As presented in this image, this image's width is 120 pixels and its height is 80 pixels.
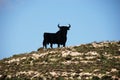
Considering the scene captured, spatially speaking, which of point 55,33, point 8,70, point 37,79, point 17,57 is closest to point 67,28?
point 55,33

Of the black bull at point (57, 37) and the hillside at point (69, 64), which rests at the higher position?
the black bull at point (57, 37)

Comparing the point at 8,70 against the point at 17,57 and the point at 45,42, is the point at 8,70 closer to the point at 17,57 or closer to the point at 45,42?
the point at 17,57

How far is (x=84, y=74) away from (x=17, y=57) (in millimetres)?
12552

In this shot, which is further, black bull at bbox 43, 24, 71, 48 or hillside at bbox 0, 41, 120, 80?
black bull at bbox 43, 24, 71, 48

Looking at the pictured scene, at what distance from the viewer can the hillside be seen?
3716 cm

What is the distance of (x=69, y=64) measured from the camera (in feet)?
133

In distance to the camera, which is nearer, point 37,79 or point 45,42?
point 37,79

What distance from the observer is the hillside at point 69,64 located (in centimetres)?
3716

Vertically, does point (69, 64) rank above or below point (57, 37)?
below

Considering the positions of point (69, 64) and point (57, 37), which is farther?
point (57, 37)

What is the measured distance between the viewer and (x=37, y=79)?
1470 inches

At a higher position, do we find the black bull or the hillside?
the black bull

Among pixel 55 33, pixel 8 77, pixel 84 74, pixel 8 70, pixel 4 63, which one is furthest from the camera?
pixel 55 33

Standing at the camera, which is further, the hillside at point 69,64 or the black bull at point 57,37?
the black bull at point 57,37
